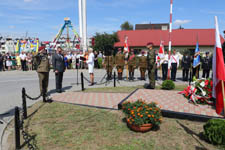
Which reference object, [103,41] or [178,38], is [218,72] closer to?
[103,41]

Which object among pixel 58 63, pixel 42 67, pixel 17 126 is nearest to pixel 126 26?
pixel 58 63

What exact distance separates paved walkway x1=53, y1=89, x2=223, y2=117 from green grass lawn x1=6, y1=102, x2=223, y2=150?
22.1 inches

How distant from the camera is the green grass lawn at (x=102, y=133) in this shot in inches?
153

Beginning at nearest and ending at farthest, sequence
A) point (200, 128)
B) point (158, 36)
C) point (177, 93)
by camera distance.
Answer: point (200, 128), point (177, 93), point (158, 36)

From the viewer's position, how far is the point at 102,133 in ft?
14.7

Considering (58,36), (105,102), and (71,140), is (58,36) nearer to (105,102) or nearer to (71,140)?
(105,102)

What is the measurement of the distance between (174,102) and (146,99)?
3.26ft

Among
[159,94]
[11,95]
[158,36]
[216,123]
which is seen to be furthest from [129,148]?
[158,36]

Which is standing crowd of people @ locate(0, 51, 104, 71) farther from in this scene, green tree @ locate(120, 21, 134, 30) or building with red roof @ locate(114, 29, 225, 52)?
green tree @ locate(120, 21, 134, 30)

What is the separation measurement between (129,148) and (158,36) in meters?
35.2

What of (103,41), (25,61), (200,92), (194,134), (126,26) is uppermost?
(126,26)

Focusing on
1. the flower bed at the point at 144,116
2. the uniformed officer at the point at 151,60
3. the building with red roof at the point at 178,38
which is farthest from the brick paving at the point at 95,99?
the building with red roof at the point at 178,38

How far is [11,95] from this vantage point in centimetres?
856

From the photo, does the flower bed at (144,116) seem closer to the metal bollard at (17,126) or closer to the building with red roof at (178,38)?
the metal bollard at (17,126)
